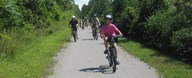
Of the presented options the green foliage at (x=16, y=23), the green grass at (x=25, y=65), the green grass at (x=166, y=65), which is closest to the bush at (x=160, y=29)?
the green grass at (x=166, y=65)

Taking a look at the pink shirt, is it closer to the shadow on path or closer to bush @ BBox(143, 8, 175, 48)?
the shadow on path

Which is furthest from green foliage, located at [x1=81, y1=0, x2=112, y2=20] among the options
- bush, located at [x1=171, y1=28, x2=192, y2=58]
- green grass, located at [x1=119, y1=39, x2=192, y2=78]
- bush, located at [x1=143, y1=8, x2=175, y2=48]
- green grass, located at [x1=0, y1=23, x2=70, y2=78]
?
bush, located at [x1=171, y1=28, x2=192, y2=58]

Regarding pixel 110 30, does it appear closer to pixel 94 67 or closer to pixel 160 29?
pixel 94 67

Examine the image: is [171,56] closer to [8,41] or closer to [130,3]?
[8,41]

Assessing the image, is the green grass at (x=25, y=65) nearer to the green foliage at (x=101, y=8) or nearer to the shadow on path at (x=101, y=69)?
the shadow on path at (x=101, y=69)

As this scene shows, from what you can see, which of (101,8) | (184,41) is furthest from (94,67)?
(101,8)

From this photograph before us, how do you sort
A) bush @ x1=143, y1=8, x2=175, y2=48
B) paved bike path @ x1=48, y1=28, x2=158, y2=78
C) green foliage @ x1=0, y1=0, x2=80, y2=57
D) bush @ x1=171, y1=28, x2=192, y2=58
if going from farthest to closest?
bush @ x1=143, y1=8, x2=175, y2=48 < green foliage @ x1=0, y1=0, x2=80, y2=57 < bush @ x1=171, y1=28, x2=192, y2=58 < paved bike path @ x1=48, y1=28, x2=158, y2=78

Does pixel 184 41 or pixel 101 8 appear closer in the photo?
pixel 184 41

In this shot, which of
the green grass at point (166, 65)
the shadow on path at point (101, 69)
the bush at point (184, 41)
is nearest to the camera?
the green grass at point (166, 65)

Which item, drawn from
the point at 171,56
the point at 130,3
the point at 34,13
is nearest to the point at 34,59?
the point at 171,56

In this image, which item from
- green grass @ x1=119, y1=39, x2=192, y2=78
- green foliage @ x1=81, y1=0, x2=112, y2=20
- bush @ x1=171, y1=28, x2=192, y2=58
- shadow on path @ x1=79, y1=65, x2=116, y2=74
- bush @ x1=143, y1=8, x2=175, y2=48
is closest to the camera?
green grass @ x1=119, y1=39, x2=192, y2=78

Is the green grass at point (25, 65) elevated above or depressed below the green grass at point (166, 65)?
above

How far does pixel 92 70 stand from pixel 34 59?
329cm

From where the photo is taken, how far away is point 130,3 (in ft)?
112
